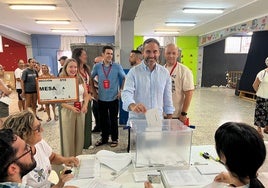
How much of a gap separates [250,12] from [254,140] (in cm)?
632

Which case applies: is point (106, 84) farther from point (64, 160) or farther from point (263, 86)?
point (263, 86)

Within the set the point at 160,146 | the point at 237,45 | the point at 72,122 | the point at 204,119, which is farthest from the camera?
the point at 237,45

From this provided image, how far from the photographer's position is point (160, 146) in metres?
1.45

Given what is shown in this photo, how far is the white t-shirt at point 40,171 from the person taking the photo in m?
1.25

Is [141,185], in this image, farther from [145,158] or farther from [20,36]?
[20,36]

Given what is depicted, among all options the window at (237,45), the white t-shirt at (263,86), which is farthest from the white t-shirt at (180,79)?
the window at (237,45)

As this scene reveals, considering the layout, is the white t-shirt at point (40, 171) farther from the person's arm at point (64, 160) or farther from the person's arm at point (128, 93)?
the person's arm at point (128, 93)

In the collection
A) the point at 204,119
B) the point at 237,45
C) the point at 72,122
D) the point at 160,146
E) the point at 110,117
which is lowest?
the point at 204,119

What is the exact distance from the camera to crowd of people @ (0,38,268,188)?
0.90 metres

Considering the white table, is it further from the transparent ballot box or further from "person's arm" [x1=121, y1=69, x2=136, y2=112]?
"person's arm" [x1=121, y1=69, x2=136, y2=112]

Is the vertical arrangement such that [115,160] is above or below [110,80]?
A: below

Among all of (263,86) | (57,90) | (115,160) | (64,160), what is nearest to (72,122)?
(57,90)

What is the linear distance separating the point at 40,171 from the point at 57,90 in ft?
3.02

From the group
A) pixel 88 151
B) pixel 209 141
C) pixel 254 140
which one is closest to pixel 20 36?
pixel 88 151
